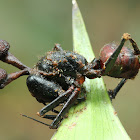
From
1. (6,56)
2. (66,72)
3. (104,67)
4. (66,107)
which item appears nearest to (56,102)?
(66,107)

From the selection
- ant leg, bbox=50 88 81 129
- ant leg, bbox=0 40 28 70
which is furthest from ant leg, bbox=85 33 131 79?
ant leg, bbox=0 40 28 70

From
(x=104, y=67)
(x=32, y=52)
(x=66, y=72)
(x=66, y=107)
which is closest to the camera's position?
(x=66, y=107)

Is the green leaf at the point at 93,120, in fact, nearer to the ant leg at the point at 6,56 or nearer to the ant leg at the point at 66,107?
the ant leg at the point at 66,107

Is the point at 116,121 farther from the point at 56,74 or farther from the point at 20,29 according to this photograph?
the point at 20,29

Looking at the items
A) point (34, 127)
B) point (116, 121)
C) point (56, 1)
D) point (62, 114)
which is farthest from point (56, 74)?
point (56, 1)

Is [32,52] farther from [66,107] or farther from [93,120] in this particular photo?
[93,120]

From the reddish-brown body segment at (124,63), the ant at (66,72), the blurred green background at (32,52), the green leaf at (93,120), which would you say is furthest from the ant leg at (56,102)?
the blurred green background at (32,52)

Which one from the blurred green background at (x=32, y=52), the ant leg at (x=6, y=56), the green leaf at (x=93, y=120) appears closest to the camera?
the green leaf at (x=93, y=120)
